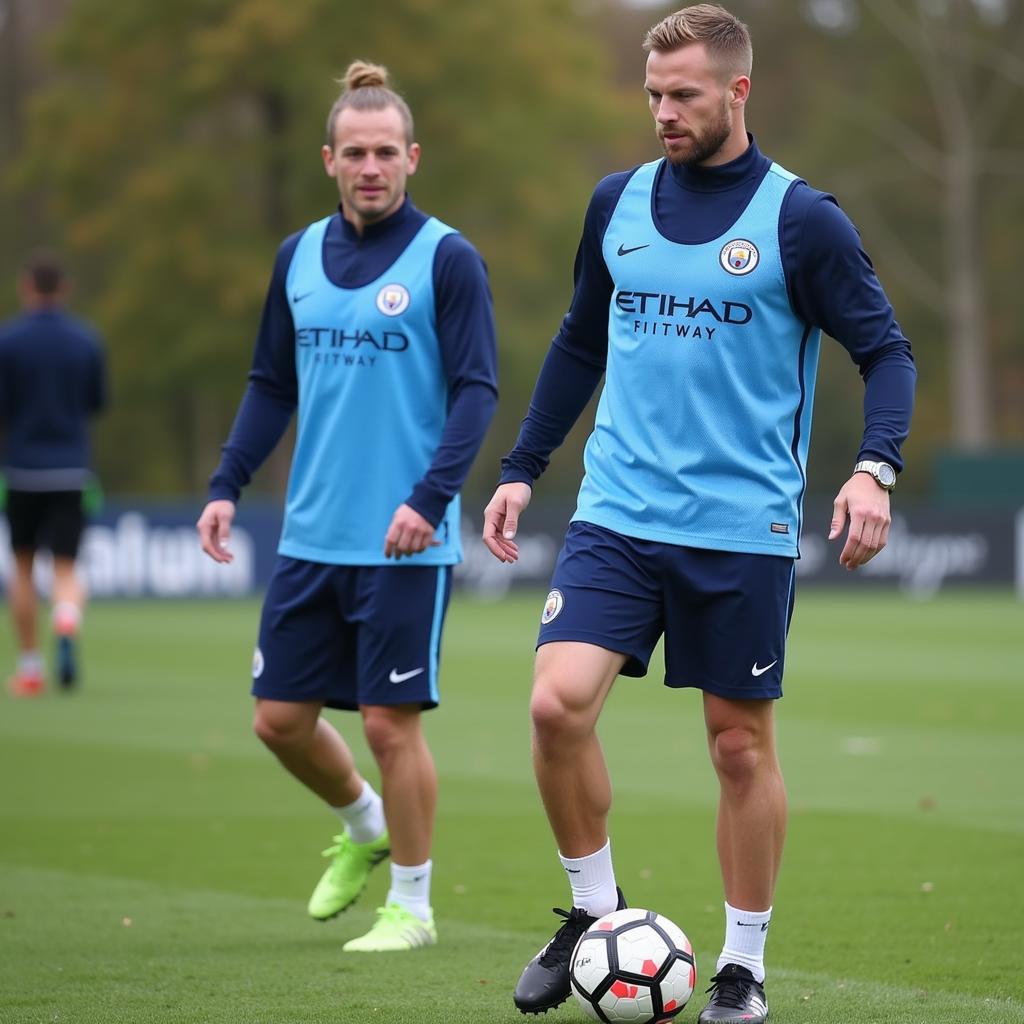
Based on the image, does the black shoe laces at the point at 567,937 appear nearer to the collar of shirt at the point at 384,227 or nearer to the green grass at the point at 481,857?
the green grass at the point at 481,857

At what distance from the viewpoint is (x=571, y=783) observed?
15.9 ft

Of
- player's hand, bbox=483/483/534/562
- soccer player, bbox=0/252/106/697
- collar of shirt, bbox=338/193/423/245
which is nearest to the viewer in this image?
player's hand, bbox=483/483/534/562

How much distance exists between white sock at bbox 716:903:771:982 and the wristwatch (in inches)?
43.7

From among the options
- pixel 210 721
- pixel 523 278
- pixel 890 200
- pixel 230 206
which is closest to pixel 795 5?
pixel 890 200

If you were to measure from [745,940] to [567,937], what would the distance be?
432 mm

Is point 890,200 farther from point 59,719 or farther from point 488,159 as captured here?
point 59,719

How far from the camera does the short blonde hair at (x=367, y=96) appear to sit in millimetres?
6090

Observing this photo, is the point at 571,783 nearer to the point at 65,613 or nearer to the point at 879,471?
the point at 879,471

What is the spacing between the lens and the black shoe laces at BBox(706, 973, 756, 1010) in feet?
15.6

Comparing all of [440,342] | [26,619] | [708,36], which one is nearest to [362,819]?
[440,342]

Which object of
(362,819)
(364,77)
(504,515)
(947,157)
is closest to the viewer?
(504,515)

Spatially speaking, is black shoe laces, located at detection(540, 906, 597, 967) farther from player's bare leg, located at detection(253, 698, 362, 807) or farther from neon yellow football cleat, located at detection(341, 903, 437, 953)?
player's bare leg, located at detection(253, 698, 362, 807)

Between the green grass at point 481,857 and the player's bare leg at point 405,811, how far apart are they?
166 millimetres

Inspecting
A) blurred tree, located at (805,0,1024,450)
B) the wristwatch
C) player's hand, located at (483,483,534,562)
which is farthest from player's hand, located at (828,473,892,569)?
blurred tree, located at (805,0,1024,450)
